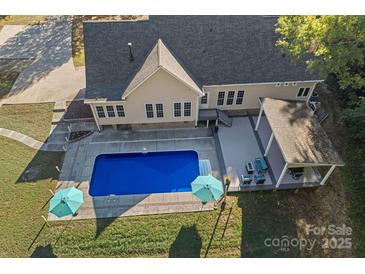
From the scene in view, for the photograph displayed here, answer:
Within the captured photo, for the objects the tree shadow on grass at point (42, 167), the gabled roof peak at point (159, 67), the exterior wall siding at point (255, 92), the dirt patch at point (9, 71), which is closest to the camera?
the gabled roof peak at point (159, 67)

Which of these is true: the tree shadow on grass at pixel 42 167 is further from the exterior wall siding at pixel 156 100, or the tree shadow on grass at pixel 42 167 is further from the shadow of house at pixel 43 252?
the shadow of house at pixel 43 252

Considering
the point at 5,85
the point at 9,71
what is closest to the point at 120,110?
the point at 5,85

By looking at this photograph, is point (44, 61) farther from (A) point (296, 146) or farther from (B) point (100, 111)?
(A) point (296, 146)

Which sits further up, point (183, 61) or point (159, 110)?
point (183, 61)

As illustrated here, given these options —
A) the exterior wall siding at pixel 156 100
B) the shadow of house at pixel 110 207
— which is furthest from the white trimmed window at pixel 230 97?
the shadow of house at pixel 110 207

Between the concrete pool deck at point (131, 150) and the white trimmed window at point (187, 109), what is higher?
the white trimmed window at point (187, 109)
